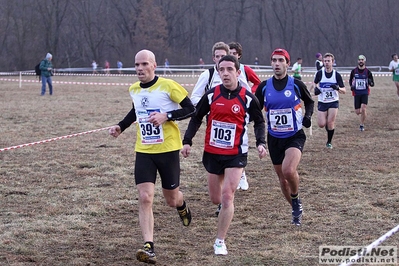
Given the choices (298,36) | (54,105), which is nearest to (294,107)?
(54,105)

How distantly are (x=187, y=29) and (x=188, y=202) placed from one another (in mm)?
80707

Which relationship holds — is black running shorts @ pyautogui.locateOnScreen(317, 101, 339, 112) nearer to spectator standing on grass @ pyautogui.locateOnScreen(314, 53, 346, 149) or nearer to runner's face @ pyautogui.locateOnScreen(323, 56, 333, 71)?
spectator standing on grass @ pyautogui.locateOnScreen(314, 53, 346, 149)

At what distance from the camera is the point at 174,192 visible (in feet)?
22.5

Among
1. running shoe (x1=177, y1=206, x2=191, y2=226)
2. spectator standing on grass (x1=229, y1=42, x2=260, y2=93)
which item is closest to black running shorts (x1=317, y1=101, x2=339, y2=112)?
spectator standing on grass (x1=229, y1=42, x2=260, y2=93)

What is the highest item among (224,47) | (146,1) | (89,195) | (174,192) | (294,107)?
(146,1)

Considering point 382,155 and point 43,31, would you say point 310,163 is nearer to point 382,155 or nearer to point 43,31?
point 382,155

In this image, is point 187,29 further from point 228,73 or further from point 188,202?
point 228,73

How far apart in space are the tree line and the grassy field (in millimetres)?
56555

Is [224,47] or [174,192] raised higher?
[224,47]

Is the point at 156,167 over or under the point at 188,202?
over

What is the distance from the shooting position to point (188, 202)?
9.13 meters

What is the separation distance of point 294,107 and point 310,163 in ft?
16.0

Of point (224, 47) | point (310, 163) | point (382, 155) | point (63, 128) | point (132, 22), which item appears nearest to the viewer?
point (224, 47)

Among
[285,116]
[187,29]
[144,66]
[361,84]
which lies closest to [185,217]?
[285,116]
